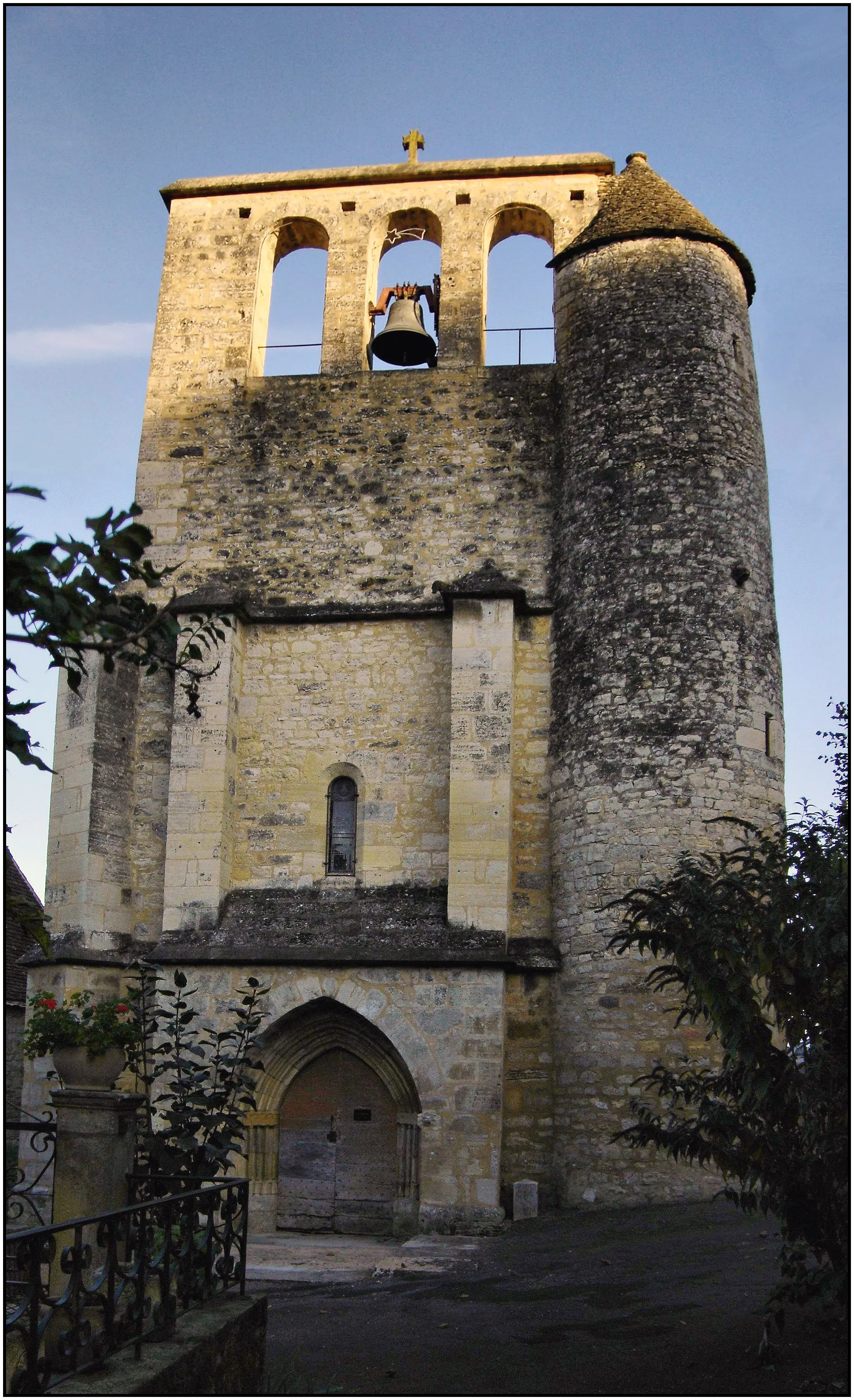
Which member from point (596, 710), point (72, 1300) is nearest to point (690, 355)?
point (596, 710)

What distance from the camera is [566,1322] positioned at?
764cm

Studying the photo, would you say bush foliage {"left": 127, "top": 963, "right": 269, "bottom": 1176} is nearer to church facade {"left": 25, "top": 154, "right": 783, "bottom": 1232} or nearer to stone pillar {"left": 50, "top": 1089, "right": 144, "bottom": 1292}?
stone pillar {"left": 50, "top": 1089, "right": 144, "bottom": 1292}

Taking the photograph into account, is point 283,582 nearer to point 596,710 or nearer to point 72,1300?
point 596,710

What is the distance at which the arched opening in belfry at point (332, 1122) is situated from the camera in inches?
497

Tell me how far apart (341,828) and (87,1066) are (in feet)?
23.8

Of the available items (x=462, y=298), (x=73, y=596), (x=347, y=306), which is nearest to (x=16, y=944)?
(x=347, y=306)

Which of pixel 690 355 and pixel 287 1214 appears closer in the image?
pixel 287 1214

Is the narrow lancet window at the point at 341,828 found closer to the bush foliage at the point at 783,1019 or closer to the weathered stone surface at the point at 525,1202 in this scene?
the weathered stone surface at the point at 525,1202

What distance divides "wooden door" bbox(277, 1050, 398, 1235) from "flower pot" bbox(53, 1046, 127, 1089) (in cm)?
653

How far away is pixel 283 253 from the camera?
1700cm

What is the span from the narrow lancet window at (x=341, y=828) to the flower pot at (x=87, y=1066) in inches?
273

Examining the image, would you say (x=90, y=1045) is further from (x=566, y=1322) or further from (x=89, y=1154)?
(x=566, y=1322)

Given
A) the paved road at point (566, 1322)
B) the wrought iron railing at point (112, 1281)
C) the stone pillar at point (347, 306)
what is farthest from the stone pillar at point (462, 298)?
the wrought iron railing at point (112, 1281)

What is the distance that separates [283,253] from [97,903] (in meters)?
9.01
